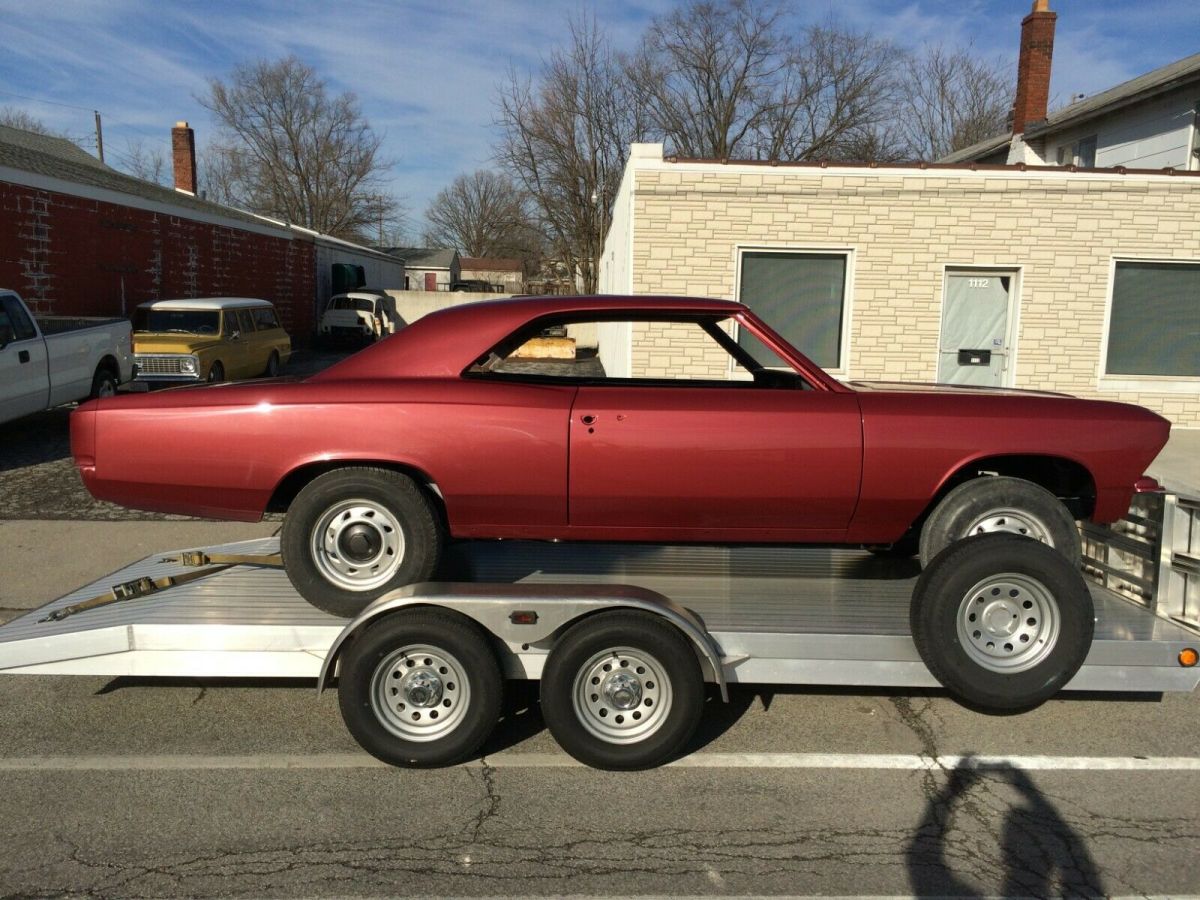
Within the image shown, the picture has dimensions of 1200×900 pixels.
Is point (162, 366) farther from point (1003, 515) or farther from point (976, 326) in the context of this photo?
point (1003, 515)

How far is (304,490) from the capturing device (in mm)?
4062

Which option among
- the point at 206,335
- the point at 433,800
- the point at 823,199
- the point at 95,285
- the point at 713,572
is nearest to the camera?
the point at 433,800

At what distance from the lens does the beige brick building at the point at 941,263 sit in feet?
37.8

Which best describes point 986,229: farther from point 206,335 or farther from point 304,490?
point 206,335

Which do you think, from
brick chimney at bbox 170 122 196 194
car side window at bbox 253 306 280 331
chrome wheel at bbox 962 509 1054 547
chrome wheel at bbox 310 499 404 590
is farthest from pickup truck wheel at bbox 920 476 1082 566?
brick chimney at bbox 170 122 196 194

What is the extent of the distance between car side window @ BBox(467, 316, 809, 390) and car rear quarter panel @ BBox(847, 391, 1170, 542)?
638 millimetres

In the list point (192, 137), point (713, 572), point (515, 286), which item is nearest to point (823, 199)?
point (713, 572)

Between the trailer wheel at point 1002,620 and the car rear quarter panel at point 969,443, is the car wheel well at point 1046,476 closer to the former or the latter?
the car rear quarter panel at point 969,443

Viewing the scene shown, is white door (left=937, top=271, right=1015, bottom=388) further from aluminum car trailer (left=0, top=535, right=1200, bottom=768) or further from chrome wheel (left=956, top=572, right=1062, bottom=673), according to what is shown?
chrome wheel (left=956, top=572, right=1062, bottom=673)

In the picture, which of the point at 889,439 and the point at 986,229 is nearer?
the point at 889,439

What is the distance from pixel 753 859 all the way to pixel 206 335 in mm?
13929

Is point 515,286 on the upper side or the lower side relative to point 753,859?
upper

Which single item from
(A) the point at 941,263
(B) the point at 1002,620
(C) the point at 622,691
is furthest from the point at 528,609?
(A) the point at 941,263

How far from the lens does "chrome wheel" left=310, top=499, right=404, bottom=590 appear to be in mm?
4082
